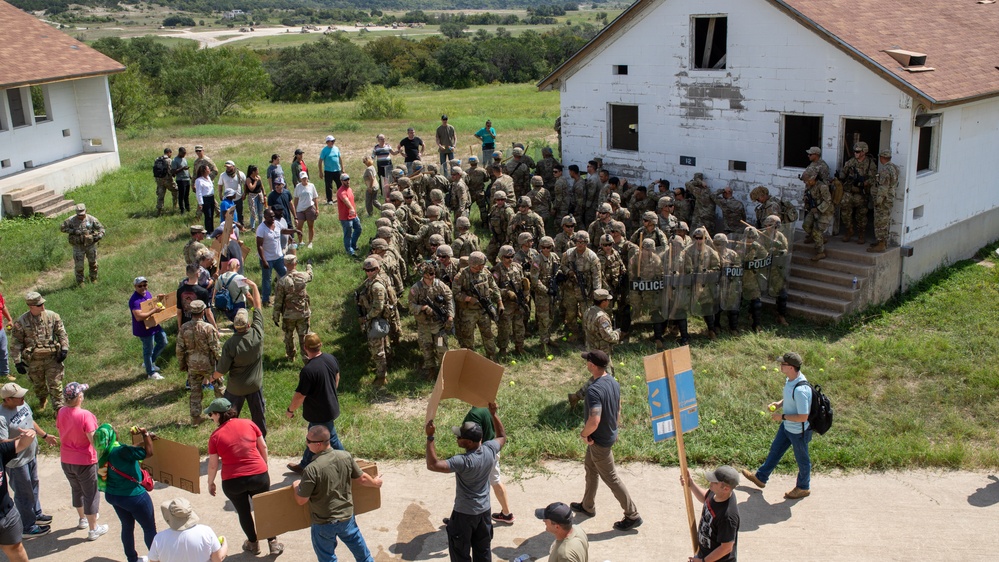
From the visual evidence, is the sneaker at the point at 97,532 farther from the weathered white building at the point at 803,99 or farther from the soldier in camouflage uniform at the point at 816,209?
the weathered white building at the point at 803,99

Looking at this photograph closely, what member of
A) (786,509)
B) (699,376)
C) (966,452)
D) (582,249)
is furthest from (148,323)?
(966,452)

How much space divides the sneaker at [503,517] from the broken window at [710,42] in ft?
35.4

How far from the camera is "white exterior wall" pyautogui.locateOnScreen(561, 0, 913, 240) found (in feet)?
49.3

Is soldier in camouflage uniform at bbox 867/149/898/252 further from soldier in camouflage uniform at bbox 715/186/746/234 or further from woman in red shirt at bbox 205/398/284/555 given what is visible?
woman in red shirt at bbox 205/398/284/555

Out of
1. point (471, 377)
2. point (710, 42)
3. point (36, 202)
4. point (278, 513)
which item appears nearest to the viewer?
point (278, 513)

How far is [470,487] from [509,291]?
18.5 feet

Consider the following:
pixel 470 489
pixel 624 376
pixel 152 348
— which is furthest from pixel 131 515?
pixel 624 376

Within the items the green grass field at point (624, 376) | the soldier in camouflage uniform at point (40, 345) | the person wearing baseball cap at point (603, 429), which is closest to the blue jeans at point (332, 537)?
the person wearing baseball cap at point (603, 429)

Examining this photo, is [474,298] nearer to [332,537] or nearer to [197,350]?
[197,350]

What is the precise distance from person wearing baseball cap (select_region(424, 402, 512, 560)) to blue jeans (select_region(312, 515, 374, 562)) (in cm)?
79

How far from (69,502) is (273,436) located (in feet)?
7.58

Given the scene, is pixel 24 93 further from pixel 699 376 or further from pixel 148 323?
pixel 699 376

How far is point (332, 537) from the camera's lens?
7.35 m

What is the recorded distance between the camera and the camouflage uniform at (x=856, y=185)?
1479 centimetres
